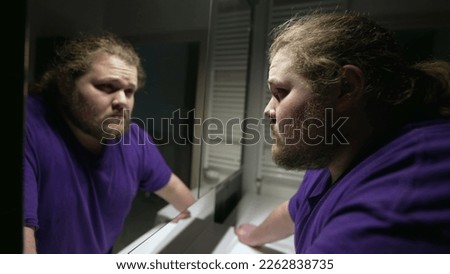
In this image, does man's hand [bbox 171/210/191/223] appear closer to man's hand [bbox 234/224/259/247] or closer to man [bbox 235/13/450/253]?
man's hand [bbox 234/224/259/247]

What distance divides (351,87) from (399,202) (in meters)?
0.25

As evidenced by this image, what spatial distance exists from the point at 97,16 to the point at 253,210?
88 cm

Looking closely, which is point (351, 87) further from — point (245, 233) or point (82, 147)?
point (245, 233)

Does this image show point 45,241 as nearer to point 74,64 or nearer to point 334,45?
point 74,64

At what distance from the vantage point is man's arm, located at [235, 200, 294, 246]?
88 centimetres

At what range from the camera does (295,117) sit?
0.60m

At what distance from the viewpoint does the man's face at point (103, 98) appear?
20.2 inches

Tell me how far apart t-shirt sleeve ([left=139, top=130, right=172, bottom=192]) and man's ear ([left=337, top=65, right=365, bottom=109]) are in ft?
1.59

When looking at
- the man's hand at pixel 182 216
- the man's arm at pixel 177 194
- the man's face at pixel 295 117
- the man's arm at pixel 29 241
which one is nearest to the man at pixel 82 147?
the man's arm at pixel 29 241

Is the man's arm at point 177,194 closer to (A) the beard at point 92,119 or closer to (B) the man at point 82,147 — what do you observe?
(B) the man at point 82,147

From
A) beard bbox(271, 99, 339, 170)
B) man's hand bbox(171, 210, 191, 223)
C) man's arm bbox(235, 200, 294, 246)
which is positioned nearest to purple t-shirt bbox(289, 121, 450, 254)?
beard bbox(271, 99, 339, 170)

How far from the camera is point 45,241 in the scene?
525mm

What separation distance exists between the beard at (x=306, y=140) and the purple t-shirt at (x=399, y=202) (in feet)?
0.34
